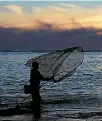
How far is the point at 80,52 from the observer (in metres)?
20.2

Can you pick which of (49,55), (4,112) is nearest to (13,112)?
(4,112)

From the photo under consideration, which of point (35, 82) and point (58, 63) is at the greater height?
point (58, 63)

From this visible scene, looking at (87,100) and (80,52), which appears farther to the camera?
(87,100)

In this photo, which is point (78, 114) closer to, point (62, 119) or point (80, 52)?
point (62, 119)

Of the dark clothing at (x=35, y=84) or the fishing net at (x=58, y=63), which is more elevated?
the fishing net at (x=58, y=63)

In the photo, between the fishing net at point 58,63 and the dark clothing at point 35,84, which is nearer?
the dark clothing at point 35,84

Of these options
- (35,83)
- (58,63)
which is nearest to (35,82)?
(35,83)

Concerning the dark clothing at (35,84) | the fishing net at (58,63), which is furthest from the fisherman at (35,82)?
the fishing net at (58,63)

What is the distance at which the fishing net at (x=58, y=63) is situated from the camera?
2044 centimetres

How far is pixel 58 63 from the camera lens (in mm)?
20766

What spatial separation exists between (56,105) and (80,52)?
13.2ft

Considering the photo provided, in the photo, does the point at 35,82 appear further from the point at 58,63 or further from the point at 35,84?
the point at 58,63

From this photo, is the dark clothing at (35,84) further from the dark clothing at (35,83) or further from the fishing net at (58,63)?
the fishing net at (58,63)

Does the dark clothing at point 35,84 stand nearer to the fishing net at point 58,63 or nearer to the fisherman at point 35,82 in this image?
the fisherman at point 35,82
